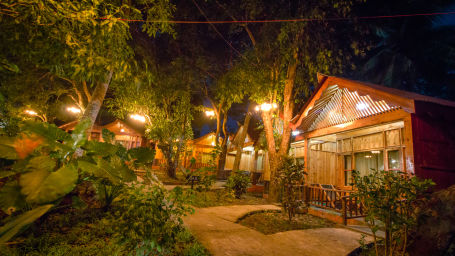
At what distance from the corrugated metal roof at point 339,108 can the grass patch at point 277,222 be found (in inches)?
155

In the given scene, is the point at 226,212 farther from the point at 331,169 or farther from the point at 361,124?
the point at 331,169

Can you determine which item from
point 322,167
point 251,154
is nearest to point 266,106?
point 322,167

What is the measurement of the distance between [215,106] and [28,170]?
16056mm

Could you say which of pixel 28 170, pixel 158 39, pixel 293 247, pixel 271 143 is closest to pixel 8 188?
pixel 28 170

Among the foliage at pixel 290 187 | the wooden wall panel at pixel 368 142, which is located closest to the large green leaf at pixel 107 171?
the foliage at pixel 290 187

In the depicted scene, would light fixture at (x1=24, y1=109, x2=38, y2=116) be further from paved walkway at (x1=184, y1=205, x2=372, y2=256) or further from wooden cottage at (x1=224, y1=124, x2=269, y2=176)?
paved walkway at (x1=184, y1=205, x2=372, y2=256)

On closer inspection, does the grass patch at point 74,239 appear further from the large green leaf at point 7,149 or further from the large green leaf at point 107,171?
the large green leaf at point 7,149

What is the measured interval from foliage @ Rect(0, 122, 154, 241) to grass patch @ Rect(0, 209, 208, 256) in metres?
0.37

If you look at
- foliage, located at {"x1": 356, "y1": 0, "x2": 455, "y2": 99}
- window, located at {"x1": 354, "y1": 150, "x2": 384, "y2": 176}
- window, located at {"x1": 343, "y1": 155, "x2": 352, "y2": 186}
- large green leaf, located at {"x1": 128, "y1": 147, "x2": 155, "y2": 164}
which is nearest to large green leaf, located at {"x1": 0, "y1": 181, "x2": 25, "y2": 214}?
large green leaf, located at {"x1": 128, "y1": 147, "x2": 155, "y2": 164}

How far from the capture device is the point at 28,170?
2.87 m

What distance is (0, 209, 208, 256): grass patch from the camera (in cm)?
277

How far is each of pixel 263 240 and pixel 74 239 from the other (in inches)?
124

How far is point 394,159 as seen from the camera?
7719 millimetres

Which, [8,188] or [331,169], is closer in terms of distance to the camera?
[8,188]
